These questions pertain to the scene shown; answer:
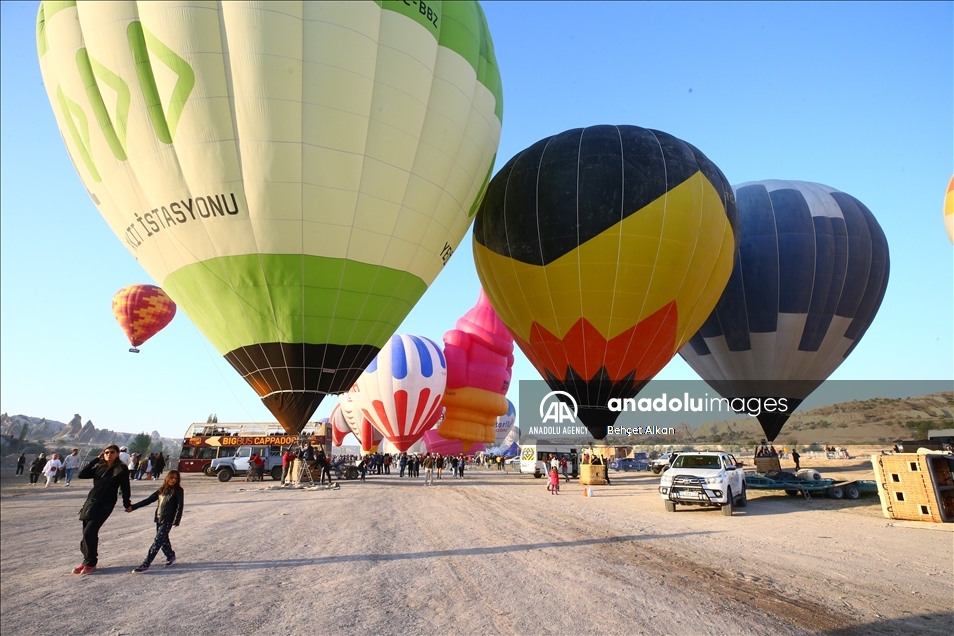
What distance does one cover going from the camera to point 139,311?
2792cm

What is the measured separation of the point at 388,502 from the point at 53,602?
9.35 m

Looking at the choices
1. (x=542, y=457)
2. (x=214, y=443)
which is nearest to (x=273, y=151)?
(x=214, y=443)

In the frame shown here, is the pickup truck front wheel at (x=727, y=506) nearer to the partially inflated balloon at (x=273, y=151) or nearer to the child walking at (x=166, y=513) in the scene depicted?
the partially inflated balloon at (x=273, y=151)

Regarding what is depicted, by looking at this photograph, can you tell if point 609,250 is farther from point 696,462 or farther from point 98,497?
point 98,497

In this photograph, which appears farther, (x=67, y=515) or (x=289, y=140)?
(x=67, y=515)

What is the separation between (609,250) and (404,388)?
19.2 metres

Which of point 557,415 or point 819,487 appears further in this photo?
point 557,415

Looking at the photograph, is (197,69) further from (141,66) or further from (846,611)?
(846,611)

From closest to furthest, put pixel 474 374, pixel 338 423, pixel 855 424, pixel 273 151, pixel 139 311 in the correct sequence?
pixel 273 151 → pixel 139 311 → pixel 474 374 → pixel 855 424 → pixel 338 423

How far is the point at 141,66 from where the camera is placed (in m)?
9.63

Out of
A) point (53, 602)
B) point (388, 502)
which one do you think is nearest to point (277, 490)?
point (388, 502)

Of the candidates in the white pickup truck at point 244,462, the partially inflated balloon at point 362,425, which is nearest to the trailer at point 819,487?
the white pickup truck at point 244,462

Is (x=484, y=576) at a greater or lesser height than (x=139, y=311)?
lesser

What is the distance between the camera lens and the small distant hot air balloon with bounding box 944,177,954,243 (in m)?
19.6
